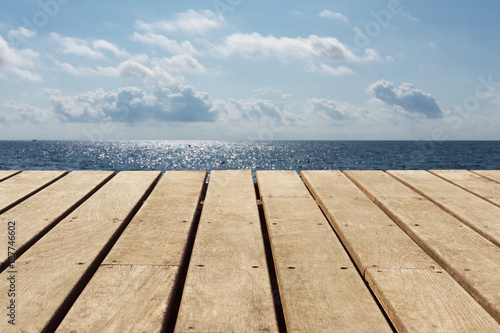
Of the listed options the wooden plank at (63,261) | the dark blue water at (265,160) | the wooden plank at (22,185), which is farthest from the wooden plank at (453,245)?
the dark blue water at (265,160)

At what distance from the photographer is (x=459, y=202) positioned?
2.10 meters

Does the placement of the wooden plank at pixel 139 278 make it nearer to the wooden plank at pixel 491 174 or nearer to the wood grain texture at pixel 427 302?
the wood grain texture at pixel 427 302

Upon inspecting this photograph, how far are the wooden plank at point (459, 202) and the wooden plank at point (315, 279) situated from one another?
730 millimetres

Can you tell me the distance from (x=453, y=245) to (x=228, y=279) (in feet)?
3.05

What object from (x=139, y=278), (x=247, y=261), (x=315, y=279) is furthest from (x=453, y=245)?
(x=139, y=278)

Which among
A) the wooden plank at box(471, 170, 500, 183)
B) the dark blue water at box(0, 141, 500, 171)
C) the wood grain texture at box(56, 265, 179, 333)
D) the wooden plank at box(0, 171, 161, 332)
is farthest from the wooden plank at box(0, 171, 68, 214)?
the dark blue water at box(0, 141, 500, 171)

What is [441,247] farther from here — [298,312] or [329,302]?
[298,312]

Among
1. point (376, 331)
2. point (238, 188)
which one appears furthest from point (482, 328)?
point (238, 188)

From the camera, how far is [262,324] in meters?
0.95

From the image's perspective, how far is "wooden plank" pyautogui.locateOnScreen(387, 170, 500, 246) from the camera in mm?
1716

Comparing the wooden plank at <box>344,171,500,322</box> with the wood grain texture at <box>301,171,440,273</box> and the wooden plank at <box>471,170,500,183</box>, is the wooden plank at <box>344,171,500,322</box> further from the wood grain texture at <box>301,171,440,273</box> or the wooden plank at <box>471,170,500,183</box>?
the wooden plank at <box>471,170,500,183</box>

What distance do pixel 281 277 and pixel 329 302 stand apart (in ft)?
0.59

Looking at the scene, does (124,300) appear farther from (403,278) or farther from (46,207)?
(46,207)

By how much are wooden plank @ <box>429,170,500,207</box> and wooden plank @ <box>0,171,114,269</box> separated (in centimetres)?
239
